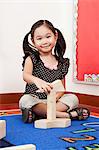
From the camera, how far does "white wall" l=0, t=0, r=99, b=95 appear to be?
153cm

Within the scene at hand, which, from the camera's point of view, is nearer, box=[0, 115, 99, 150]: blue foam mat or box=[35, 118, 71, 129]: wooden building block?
box=[0, 115, 99, 150]: blue foam mat

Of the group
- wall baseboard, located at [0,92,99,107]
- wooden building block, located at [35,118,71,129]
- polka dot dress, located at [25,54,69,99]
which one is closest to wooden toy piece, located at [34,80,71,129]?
wooden building block, located at [35,118,71,129]

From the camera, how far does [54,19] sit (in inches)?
65.4

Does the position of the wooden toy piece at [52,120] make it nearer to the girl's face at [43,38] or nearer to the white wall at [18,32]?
the girl's face at [43,38]

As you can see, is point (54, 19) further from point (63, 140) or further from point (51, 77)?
point (63, 140)

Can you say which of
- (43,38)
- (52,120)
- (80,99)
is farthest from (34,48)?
(80,99)

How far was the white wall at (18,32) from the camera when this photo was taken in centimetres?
153

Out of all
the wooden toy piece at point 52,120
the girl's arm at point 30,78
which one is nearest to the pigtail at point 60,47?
the girl's arm at point 30,78

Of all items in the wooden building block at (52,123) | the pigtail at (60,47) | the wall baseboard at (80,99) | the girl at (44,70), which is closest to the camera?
the wooden building block at (52,123)

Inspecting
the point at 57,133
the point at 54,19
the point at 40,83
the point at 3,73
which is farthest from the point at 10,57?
the point at 57,133

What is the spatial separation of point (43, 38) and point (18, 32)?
46 cm

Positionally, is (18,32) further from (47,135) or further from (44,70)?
(47,135)

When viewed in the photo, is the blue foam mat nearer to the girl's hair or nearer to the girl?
the girl

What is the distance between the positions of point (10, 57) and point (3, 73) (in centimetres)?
9
